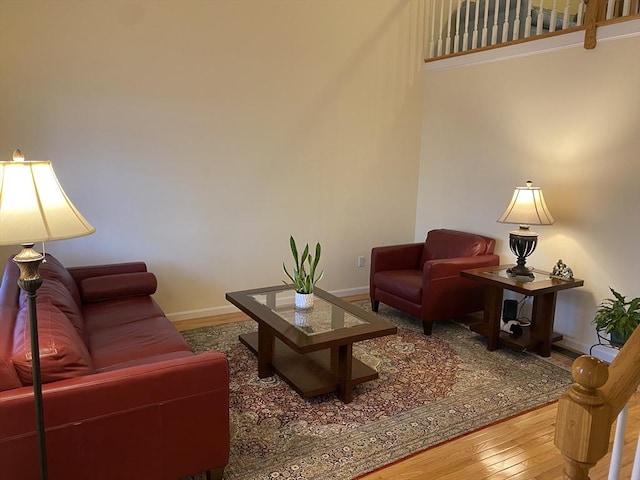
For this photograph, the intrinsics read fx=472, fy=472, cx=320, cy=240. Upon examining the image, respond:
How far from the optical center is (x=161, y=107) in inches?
154

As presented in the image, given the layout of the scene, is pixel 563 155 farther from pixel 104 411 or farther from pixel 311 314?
pixel 104 411

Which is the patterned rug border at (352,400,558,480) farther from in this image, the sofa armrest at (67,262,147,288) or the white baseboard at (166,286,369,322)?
the white baseboard at (166,286,369,322)

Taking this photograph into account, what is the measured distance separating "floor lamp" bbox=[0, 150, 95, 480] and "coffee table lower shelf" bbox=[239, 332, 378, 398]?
154cm

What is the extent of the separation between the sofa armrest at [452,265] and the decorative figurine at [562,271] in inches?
22.4

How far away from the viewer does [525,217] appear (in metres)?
3.62

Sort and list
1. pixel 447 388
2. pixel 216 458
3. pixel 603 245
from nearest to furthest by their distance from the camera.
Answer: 1. pixel 216 458
2. pixel 447 388
3. pixel 603 245

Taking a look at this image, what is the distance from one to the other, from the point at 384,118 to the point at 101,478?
415cm

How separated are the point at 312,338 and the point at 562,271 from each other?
220cm

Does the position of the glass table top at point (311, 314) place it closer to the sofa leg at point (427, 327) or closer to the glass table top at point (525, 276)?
the sofa leg at point (427, 327)

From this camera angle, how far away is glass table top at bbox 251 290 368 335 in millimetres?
2873

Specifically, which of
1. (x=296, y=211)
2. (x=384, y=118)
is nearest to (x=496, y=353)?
(x=296, y=211)

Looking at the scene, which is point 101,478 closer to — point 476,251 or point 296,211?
point 296,211

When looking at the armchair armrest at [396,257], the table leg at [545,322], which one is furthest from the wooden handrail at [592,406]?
the armchair armrest at [396,257]

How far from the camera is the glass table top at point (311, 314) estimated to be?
2873 millimetres
